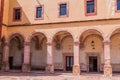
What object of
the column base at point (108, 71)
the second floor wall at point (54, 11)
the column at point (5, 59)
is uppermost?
the second floor wall at point (54, 11)

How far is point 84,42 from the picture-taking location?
26.3 metres

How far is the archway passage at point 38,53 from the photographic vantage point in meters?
28.1

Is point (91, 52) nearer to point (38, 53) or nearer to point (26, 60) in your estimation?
point (38, 53)

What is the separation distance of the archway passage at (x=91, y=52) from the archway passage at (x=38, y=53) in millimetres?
4917

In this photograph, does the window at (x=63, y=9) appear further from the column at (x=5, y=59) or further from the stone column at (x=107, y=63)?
the column at (x=5, y=59)

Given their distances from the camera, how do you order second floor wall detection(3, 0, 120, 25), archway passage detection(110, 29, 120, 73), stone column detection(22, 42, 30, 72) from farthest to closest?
stone column detection(22, 42, 30, 72)
archway passage detection(110, 29, 120, 73)
second floor wall detection(3, 0, 120, 25)

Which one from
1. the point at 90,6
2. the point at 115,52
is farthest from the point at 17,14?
the point at 115,52

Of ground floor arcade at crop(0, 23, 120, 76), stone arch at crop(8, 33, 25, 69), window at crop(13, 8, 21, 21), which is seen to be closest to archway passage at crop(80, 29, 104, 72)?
ground floor arcade at crop(0, 23, 120, 76)

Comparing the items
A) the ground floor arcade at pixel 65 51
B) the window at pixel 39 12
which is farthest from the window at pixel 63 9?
the window at pixel 39 12

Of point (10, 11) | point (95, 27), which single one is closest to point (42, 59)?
point (10, 11)

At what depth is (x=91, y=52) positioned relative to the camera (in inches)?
1017

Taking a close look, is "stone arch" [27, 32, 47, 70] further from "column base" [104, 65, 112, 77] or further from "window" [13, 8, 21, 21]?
"column base" [104, 65, 112, 77]

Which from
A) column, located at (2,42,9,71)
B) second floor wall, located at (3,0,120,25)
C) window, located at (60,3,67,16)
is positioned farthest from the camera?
column, located at (2,42,9,71)

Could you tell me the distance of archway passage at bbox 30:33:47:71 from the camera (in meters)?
28.1
